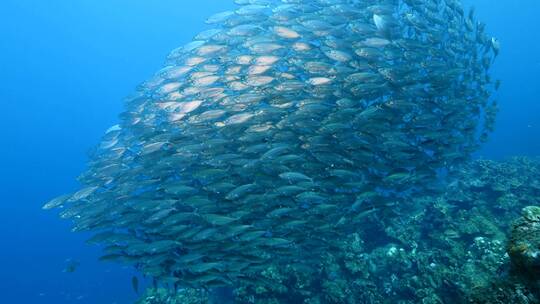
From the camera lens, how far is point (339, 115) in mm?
7742

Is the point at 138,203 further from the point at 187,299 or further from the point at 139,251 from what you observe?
the point at 187,299

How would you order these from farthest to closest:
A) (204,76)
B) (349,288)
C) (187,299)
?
Result: (187,299)
(204,76)
(349,288)

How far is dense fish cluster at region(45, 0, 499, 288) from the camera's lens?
751cm

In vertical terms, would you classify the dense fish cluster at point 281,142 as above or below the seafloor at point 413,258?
above

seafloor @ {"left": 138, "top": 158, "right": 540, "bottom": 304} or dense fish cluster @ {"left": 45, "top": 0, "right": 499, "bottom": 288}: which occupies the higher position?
dense fish cluster @ {"left": 45, "top": 0, "right": 499, "bottom": 288}

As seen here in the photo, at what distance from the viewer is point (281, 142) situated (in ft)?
25.6

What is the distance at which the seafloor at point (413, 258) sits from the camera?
303 inches

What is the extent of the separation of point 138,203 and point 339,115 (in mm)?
4715

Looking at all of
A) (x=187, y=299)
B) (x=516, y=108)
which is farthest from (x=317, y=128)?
(x=516, y=108)

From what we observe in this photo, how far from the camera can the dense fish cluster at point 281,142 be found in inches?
296

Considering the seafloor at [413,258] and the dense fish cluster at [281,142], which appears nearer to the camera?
the dense fish cluster at [281,142]

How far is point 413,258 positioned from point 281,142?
442 centimetres

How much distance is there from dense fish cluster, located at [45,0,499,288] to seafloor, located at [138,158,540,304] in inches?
37.5

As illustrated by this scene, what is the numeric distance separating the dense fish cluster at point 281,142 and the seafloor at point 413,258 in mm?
952
